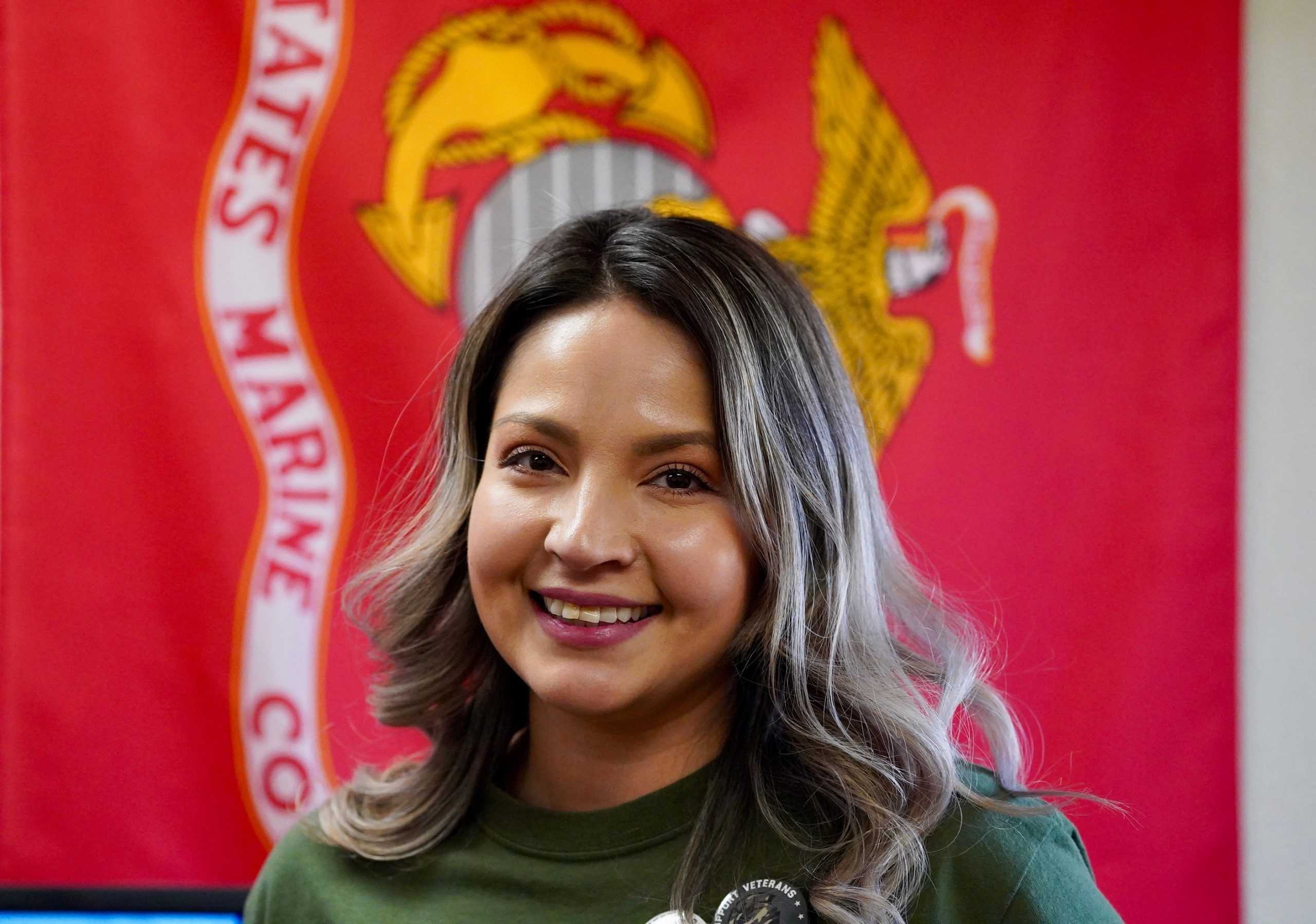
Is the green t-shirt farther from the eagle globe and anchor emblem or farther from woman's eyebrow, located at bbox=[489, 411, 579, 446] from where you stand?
the eagle globe and anchor emblem

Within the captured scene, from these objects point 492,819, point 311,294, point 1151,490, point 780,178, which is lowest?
point 492,819

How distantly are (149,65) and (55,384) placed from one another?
51cm

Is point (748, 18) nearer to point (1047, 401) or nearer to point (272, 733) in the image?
point (1047, 401)

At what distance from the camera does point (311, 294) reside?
2012 millimetres

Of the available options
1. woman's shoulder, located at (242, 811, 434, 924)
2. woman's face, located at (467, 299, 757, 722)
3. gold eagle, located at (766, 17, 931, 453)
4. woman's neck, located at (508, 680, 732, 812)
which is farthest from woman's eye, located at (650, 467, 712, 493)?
gold eagle, located at (766, 17, 931, 453)

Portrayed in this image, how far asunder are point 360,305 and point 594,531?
3.26 ft

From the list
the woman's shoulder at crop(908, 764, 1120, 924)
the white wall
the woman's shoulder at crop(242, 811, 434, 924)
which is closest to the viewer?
the woman's shoulder at crop(908, 764, 1120, 924)

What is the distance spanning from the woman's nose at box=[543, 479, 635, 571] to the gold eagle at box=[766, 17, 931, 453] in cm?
87

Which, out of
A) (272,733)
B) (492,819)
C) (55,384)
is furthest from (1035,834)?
(55,384)

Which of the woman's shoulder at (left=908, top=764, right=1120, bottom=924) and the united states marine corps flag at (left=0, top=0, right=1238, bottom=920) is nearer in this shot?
the woman's shoulder at (left=908, top=764, right=1120, bottom=924)

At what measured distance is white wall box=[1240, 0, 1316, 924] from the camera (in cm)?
192

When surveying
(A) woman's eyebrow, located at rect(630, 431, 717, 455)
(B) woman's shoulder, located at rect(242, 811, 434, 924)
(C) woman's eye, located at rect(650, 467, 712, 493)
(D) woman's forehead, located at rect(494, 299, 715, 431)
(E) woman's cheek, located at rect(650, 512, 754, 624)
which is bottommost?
(B) woman's shoulder, located at rect(242, 811, 434, 924)

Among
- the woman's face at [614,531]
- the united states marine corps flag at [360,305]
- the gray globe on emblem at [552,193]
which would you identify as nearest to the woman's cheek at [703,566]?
the woman's face at [614,531]

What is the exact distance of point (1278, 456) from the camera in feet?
6.35
